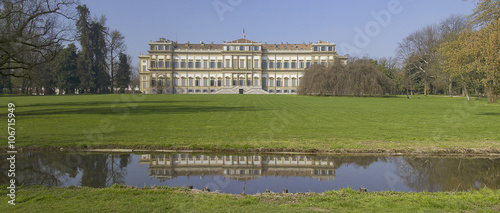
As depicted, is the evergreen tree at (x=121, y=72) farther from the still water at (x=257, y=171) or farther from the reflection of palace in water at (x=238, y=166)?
the reflection of palace in water at (x=238, y=166)

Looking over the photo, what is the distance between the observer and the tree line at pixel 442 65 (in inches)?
802

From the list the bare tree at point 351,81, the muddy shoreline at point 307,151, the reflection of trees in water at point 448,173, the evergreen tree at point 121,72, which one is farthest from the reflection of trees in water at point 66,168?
the evergreen tree at point 121,72

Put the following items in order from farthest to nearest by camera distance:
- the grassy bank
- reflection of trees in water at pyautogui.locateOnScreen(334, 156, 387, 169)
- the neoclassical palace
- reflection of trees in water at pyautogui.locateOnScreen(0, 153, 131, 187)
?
the neoclassical palace → reflection of trees in water at pyautogui.locateOnScreen(334, 156, 387, 169) → reflection of trees in water at pyautogui.locateOnScreen(0, 153, 131, 187) → the grassy bank

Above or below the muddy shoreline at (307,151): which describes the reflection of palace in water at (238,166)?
below

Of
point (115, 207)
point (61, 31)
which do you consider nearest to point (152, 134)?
point (115, 207)

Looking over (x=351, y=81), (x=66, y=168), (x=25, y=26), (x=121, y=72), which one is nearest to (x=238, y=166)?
(x=66, y=168)

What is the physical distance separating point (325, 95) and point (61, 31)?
4132 cm

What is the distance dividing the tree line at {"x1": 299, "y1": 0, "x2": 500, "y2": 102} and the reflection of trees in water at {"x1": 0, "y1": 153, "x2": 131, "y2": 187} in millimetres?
20284

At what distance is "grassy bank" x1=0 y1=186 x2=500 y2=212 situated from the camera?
489 centimetres

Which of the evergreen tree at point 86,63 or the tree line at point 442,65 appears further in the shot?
the evergreen tree at point 86,63

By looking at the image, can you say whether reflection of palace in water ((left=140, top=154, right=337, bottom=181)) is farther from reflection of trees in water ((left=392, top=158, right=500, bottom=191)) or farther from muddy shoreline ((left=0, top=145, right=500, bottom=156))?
reflection of trees in water ((left=392, top=158, right=500, bottom=191))

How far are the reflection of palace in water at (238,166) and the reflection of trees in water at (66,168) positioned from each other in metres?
0.75

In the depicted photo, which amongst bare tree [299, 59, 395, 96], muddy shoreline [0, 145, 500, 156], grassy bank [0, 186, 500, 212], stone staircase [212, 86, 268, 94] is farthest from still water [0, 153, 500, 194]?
stone staircase [212, 86, 268, 94]

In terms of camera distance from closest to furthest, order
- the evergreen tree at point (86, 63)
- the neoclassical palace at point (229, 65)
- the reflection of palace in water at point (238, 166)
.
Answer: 1. the reflection of palace in water at point (238, 166)
2. the evergreen tree at point (86, 63)
3. the neoclassical palace at point (229, 65)
